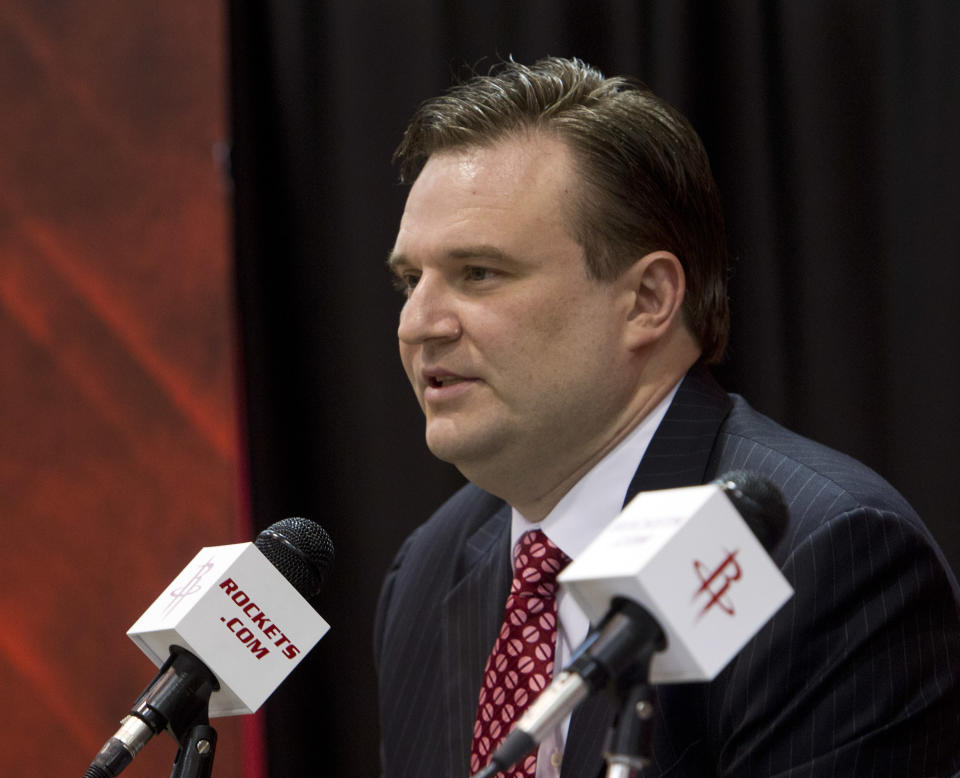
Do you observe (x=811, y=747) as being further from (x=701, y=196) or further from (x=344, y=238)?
(x=344, y=238)

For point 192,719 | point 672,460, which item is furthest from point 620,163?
point 192,719

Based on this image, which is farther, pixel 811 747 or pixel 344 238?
pixel 344 238

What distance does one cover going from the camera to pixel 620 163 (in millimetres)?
1667

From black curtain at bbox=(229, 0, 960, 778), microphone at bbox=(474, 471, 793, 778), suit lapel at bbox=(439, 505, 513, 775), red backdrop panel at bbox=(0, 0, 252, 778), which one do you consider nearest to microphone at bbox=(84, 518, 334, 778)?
microphone at bbox=(474, 471, 793, 778)

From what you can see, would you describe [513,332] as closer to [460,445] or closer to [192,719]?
[460,445]

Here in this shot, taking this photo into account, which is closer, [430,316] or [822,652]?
[822,652]

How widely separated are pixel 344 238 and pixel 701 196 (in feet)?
3.00

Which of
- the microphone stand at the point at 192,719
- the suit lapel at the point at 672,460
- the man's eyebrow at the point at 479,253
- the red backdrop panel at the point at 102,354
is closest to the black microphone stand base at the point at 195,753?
the microphone stand at the point at 192,719

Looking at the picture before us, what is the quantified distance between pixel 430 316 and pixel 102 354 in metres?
1.18

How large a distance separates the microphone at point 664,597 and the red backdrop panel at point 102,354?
1790 mm

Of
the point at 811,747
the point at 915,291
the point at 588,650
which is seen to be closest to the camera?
the point at 588,650

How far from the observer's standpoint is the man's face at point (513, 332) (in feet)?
5.15

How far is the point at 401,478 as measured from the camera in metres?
2.41

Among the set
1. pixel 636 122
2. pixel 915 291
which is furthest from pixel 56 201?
pixel 915 291
